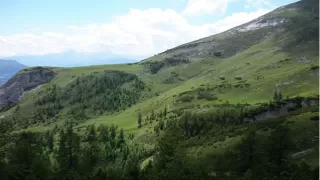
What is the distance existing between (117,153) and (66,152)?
35.7 m

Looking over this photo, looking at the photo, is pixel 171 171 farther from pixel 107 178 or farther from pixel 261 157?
pixel 261 157

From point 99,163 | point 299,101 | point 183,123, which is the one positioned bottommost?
point 99,163

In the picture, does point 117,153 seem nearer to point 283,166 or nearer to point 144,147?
point 144,147

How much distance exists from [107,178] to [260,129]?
259 ft

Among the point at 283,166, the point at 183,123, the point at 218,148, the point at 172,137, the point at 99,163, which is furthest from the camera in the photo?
Answer: the point at 183,123

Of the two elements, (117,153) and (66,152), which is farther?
(117,153)

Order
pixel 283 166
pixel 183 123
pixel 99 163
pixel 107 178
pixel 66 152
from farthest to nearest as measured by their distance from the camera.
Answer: pixel 183 123, pixel 99 163, pixel 66 152, pixel 283 166, pixel 107 178

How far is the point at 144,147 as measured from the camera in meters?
178

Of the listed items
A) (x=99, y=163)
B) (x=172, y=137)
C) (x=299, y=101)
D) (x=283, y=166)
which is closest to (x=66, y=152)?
(x=99, y=163)

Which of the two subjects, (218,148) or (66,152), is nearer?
(218,148)

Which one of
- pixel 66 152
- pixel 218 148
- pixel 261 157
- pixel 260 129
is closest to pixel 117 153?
pixel 66 152

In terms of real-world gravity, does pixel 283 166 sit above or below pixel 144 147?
above

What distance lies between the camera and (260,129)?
457ft

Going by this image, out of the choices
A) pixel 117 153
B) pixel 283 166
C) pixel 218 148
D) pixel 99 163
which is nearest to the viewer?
pixel 283 166
